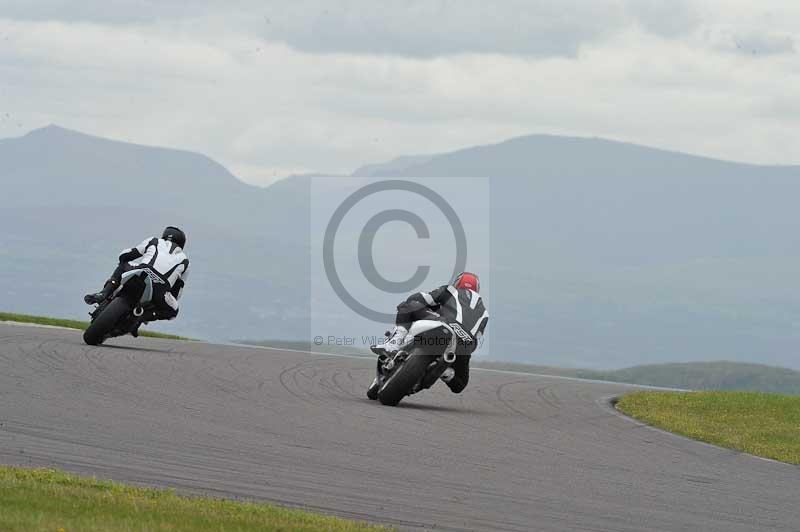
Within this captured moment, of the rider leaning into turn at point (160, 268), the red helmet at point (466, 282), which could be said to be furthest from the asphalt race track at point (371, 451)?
the red helmet at point (466, 282)

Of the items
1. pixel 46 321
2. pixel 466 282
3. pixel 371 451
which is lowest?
pixel 371 451

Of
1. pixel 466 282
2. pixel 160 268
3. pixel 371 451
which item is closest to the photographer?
pixel 371 451

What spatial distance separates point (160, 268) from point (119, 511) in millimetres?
13674

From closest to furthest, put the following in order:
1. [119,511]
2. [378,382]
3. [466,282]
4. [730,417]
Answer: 1. [119,511]
2. [378,382]
3. [466,282]
4. [730,417]

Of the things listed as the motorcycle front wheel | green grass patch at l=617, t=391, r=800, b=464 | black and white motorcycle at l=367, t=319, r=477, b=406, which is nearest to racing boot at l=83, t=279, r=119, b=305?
black and white motorcycle at l=367, t=319, r=477, b=406

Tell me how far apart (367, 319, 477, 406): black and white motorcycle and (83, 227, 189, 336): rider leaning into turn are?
221 inches

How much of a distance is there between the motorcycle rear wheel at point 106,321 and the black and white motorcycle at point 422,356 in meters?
5.70

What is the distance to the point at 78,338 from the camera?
24.4m

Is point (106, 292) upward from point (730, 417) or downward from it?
upward

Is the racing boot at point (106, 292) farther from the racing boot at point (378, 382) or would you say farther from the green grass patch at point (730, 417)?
the green grass patch at point (730, 417)

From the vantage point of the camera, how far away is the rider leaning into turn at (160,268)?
882 inches

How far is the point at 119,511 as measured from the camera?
9242 mm

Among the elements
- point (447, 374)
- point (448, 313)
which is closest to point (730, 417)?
point (447, 374)

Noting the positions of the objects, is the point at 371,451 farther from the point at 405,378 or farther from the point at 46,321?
the point at 46,321
